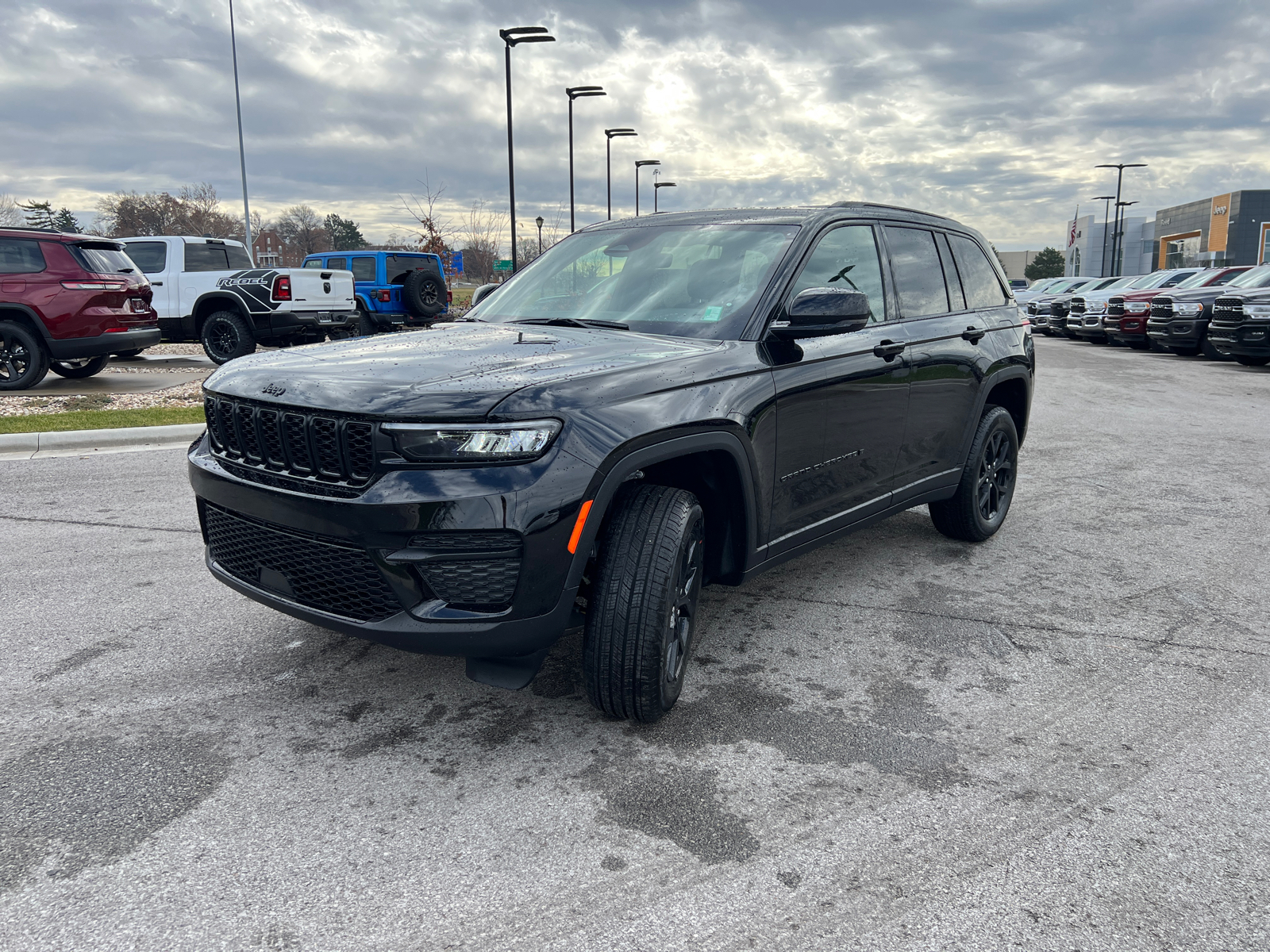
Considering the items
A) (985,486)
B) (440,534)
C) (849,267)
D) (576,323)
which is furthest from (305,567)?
(985,486)

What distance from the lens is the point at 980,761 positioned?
9.69 ft

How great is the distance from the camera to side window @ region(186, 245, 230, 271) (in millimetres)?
15086

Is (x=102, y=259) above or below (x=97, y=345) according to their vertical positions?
above

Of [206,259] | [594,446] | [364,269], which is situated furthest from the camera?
[364,269]

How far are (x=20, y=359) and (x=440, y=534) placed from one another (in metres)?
11.0

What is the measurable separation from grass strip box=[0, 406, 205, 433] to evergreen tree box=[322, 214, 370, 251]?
7412cm

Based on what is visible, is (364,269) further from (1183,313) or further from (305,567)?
(305,567)

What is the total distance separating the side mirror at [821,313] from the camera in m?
3.38

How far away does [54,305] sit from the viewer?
11.0 metres

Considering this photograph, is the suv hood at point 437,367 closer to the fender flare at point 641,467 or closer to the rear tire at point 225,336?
the fender flare at point 641,467

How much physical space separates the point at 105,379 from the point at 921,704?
12.6 metres

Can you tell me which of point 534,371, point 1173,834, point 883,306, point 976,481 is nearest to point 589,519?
point 534,371

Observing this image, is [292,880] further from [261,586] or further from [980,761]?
[980,761]

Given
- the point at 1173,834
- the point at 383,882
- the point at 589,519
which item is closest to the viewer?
the point at 383,882
